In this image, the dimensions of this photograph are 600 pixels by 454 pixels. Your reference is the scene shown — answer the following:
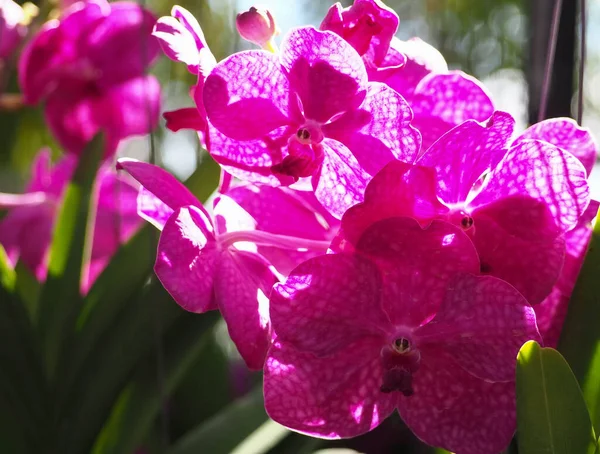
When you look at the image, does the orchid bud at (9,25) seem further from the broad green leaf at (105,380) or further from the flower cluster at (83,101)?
the broad green leaf at (105,380)

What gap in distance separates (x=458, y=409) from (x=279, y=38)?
0.65 meters

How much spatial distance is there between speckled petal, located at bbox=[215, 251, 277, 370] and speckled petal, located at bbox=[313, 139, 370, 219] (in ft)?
0.19

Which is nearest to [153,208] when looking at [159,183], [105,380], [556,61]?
[159,183]

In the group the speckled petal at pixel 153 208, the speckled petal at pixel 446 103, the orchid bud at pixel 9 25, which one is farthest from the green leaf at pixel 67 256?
the speckled petal at pixel 446 103

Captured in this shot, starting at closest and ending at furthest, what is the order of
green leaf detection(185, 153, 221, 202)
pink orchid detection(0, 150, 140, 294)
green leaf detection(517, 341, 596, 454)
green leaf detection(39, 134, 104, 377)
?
green leaf detection(517, 341, 596, 454), green leaf detection(185, 153, 221, 202), green leaf detection(39, 134, 104, 377), pink orchid detection(0, 150, 140, 294)

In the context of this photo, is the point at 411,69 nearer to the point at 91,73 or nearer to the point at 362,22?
the point at 362,22

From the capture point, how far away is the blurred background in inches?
28.2

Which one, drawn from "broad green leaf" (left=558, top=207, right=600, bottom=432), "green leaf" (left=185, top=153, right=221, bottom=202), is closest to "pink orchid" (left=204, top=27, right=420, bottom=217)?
"broad green leaf" (left=558, top=207, right=600, bottom=432)

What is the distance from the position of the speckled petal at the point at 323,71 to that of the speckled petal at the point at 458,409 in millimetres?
134

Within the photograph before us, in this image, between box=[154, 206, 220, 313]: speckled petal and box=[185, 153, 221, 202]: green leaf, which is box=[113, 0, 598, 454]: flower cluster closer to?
box=[154, 206, 220, 313]: speckled petal

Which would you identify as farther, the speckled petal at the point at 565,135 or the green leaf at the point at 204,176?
the green leaf at the point at 204,176

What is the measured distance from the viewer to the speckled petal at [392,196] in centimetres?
37

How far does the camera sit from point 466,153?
0.39 m

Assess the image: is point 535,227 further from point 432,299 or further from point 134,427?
point 134,427
